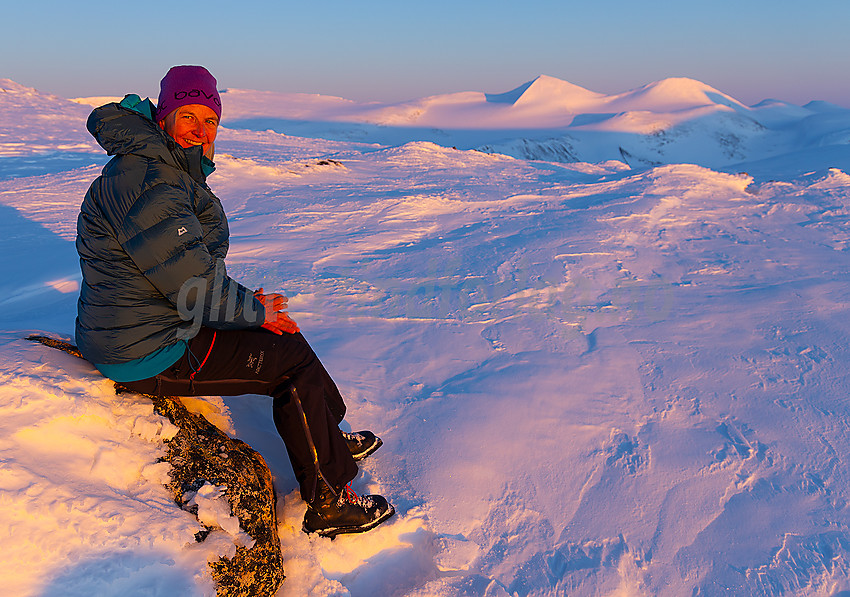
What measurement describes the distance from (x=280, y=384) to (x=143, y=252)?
63cm

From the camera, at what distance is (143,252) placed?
170 cm

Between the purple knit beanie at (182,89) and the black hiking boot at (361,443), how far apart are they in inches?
56.6

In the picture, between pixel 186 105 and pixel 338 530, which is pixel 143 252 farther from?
pixel 338 530

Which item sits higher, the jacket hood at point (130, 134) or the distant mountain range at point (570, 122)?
the distant mountain range at point (570, 122)

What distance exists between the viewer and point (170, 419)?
197cm

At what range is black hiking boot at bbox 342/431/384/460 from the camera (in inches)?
93.6

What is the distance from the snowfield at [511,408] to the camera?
169cm

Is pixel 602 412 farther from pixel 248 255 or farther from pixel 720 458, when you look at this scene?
pixel 248 255

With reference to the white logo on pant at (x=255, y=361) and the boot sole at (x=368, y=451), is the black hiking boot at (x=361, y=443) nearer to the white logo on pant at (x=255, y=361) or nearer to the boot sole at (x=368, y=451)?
the boot sole at (x=368, y=451)

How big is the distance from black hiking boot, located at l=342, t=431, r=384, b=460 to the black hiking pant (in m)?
0.41

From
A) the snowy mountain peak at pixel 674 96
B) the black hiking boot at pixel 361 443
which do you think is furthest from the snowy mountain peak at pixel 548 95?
the black hiking boot at pixel 361 443

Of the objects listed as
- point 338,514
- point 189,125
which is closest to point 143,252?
point 189,125

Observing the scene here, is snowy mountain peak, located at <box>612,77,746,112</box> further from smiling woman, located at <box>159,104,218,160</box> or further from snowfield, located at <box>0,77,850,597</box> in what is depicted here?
smiling woman, located at <box>159,104,218,160</box>

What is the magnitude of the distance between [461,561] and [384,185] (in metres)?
7.92
